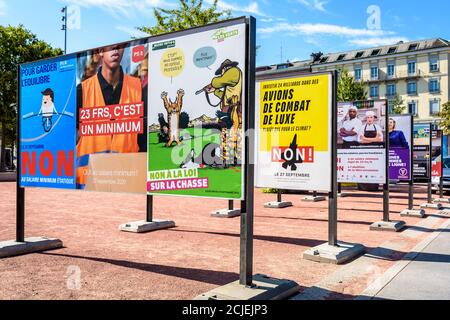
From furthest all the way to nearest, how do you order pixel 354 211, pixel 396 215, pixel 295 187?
pixel 354 211 < pixel 396 215 < pixel 295 187

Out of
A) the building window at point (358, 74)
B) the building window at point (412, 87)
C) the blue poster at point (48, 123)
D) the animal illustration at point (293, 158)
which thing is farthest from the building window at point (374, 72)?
the blue poster at point (48, 123)

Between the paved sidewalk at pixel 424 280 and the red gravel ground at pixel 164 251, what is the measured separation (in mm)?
340

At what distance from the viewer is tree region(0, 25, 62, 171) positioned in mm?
34062

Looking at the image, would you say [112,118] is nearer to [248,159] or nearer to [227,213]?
[248,159]

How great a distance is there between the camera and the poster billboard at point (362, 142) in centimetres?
998

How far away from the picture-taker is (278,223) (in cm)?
1012

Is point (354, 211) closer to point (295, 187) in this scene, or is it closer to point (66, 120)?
point (295, 187)

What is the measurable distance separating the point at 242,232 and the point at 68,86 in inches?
150

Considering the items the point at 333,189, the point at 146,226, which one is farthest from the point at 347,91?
the point at 333,189

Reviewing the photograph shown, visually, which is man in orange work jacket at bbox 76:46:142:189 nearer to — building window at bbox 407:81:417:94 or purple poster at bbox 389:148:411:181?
purple poster at bbox 389:148:411:181

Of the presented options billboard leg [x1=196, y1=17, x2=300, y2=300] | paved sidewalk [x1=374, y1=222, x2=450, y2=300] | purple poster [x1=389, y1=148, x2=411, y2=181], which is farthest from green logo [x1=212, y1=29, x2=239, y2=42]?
purple poster [x1=389, y1=148, x2=411, y2=181]

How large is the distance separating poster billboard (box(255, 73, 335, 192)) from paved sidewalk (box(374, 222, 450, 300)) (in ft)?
→ 6.08

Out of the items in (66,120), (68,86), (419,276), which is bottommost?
(419,276)

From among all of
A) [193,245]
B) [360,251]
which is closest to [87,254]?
[193,245]
